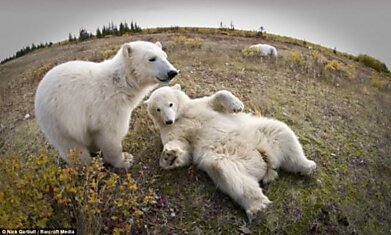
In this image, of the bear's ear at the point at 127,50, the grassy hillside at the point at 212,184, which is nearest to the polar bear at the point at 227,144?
the grassy hillside at the point at 212,184

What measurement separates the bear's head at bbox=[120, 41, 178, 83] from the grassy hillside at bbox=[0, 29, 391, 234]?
133 centimetres

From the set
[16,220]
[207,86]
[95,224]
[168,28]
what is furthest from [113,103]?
[168,28]

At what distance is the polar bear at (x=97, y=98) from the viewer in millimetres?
5254

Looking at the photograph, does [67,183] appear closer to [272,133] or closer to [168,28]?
[272,133]

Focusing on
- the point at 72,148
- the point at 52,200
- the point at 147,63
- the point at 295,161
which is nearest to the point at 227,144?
the point at 295,161

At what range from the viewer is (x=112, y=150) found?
5.50 meters

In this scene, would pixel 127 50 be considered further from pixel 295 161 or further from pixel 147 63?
pixel 295 161

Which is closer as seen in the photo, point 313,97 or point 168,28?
point 313,97

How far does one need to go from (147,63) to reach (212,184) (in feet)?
5.92

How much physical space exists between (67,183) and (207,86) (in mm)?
5484

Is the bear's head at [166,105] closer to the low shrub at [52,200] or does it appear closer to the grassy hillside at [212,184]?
the grassy hillside at [212,184]

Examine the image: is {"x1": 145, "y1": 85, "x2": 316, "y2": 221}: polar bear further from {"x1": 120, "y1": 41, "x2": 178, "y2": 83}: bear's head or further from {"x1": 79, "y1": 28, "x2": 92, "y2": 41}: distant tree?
{"x1": 79, "y1": 28, "x2": 92, "y2": 41}: distant tree

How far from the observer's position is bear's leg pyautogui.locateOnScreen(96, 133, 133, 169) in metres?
5.39

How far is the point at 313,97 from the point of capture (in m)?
10.5
